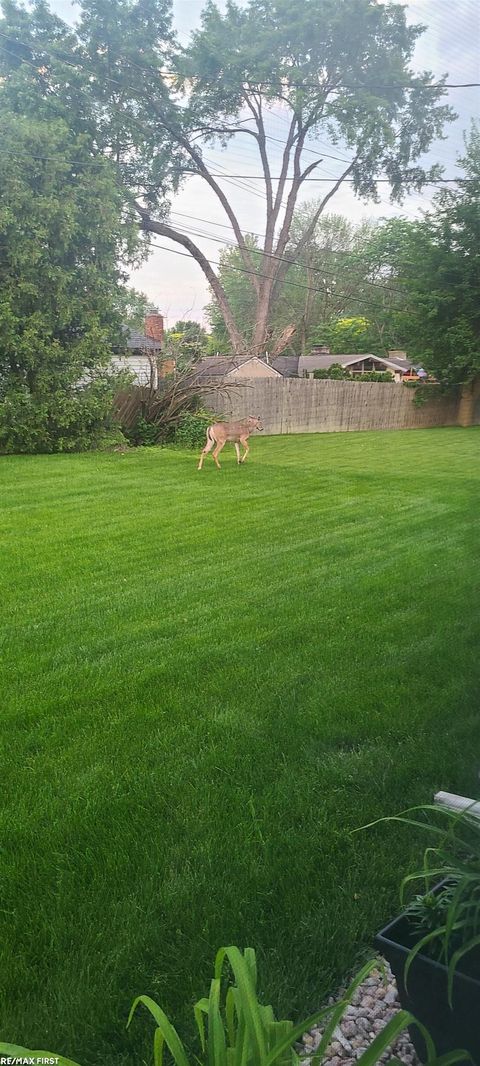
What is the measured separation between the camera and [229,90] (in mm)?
13820

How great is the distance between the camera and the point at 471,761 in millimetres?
1743

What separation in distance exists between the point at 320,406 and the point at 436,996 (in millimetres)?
14122

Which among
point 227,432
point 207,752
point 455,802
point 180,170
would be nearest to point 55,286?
point 227,432

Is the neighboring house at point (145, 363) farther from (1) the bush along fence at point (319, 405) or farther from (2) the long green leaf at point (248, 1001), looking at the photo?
(2) the long green leaf at point (248, 1001)

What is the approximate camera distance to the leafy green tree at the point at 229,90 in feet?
32.1

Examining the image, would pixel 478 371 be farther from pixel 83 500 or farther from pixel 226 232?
pixel 83 500

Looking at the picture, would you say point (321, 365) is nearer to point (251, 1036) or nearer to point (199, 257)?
point (199, 257)

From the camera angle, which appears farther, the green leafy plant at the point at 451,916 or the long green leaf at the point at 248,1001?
the green leafy plant at the point at 451,916

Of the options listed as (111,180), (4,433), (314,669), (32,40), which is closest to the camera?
(314,669)

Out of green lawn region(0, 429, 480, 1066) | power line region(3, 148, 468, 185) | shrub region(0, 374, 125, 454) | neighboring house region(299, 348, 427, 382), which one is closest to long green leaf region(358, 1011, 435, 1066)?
green lawn region(0, 429, 480, 1066)

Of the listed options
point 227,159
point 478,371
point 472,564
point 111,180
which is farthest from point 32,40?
point 472,564

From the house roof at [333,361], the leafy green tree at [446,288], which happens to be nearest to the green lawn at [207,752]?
the leafy green tree at [446,288]

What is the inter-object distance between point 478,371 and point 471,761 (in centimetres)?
1431

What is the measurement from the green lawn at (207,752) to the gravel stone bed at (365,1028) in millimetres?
50
